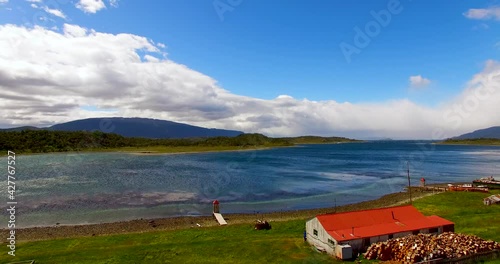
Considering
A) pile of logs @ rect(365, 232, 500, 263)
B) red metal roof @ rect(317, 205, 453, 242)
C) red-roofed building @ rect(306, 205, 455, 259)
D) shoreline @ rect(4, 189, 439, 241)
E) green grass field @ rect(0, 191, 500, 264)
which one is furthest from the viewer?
shoreline @ rect(4, 189, 439, 241)

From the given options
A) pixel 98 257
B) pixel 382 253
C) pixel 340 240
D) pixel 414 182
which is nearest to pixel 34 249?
pixel 98 257

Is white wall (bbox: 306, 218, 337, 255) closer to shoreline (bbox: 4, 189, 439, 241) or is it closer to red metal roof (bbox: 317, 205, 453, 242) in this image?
red metal roof (bbox: 317, 205, 453, 242)

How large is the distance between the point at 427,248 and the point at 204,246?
20.0 meters

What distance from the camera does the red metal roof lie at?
2939 centimetres

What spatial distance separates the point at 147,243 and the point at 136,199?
32073mm

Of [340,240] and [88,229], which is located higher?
[340,240]

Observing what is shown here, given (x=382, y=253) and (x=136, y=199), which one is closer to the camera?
(x=382, y=253)

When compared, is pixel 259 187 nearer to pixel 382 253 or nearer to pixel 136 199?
pixel 136 199

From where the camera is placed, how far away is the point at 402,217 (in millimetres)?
32656

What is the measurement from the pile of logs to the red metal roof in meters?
1.86

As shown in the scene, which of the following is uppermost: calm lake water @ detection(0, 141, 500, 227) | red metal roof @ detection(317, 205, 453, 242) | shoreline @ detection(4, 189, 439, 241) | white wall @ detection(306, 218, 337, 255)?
red metal roof @ detection(317, 205, 453, 242)

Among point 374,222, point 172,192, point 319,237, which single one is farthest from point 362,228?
point 172,192

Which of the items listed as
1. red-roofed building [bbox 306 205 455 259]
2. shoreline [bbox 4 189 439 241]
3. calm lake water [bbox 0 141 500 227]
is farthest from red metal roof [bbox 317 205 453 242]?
calm lake water [bbox 0 141 500 227]

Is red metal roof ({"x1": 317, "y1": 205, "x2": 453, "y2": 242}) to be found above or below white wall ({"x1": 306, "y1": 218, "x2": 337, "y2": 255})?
above
